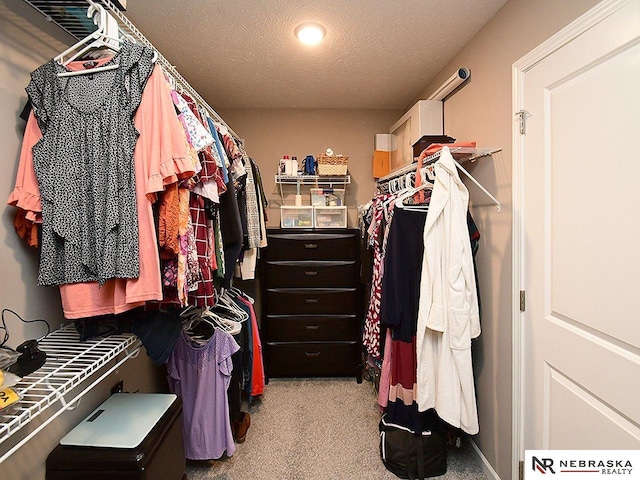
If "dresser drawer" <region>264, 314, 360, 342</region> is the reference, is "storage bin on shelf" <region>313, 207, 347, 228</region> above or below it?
above

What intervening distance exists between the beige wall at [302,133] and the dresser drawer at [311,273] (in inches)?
30.8

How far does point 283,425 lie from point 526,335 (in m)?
1.62

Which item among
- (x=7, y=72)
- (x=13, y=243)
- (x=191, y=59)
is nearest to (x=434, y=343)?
(x=13, y=243)

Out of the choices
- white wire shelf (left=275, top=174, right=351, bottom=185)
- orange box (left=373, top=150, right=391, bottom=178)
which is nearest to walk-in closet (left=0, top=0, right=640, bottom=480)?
orange box (left=373, top=150, right=391, bottom=178)

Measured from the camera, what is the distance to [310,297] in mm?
2613

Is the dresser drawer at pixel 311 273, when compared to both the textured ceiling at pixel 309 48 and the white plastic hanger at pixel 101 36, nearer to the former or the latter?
the textured ceiling at pixel 309 48

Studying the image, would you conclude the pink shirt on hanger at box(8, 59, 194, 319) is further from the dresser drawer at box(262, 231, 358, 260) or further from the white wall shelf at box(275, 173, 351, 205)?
the white wall shelf at box(275, 173, 351, 205)

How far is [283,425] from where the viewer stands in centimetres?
210

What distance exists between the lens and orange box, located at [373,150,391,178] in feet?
9.65

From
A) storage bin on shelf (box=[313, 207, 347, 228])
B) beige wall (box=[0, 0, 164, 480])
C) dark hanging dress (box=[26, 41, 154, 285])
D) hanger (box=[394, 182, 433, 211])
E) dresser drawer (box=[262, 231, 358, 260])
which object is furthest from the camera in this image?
storage bin on shelf (box=[313, 207, 347, 228])

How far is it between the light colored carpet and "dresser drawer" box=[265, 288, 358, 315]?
64cm

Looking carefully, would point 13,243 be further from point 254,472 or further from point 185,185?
point 254,472

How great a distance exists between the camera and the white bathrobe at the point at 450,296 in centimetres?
142

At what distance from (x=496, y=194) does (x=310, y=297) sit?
161cm
